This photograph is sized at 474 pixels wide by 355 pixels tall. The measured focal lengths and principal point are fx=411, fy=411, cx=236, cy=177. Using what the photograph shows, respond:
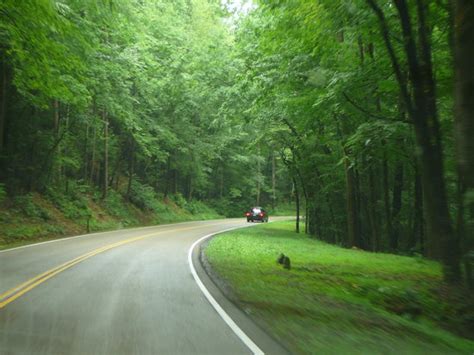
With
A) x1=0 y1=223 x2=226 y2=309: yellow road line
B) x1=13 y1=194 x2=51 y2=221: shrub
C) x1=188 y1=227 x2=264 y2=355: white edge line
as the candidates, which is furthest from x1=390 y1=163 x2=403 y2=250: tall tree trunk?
x1=13 y1=194 x2=51 y2=221: shrub

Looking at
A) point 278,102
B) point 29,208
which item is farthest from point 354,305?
point 29,208

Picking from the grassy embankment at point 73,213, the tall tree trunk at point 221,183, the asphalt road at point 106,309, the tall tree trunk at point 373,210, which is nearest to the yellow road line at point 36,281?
the asphalt road at point 106,309

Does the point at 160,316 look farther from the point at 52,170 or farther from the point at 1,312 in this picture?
the point at 52,170

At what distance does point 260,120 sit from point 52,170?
13040 mm

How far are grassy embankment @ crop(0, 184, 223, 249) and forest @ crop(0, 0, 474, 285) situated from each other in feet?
0.86

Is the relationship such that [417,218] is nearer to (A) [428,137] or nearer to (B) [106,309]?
(A) [428,137]

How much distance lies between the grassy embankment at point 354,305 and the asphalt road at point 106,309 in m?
0.79

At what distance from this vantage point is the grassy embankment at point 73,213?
19156 millimetres

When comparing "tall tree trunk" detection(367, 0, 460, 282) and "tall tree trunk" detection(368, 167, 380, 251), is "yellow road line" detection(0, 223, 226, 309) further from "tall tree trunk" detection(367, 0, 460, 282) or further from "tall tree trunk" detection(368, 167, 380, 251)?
"tall tree trunk" detection(368, 167, 380, 251)

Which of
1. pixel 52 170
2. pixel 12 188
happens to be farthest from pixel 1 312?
pixel 52 170

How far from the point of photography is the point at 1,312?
6.94 meters

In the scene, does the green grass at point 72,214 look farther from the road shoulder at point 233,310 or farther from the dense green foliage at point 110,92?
the road shoulder at point 233,310

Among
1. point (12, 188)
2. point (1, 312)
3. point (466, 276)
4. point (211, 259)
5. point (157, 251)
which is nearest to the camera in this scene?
point (1, 312)

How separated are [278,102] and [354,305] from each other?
39.6ft
